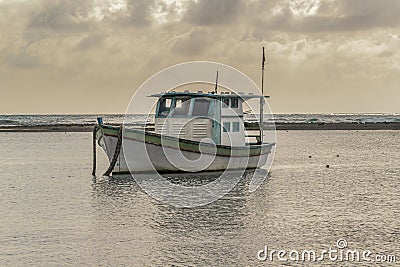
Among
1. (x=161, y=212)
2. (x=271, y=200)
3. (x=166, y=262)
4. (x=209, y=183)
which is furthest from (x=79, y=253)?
(x=209, y=183)

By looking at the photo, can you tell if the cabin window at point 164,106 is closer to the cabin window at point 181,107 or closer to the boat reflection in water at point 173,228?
the cabin window at point 181,107

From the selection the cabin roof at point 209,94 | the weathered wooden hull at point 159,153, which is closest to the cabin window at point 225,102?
the cabin roof at point 209,94

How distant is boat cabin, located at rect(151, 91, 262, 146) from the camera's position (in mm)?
29312

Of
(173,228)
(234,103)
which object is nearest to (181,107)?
(234,103)

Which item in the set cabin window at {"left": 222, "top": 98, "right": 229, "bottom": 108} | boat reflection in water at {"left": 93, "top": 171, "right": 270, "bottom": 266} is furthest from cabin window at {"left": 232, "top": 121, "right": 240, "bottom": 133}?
boat reflection in water at {"left": 93, "top": 171, "right": 270, "bottom": 266}

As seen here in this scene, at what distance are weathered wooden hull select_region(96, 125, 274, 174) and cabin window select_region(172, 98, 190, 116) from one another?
2.27 m

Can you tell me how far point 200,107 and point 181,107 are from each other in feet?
3.12

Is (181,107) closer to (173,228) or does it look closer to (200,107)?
(200,107)

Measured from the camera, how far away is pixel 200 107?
97.4ft

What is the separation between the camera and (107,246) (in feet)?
49.0

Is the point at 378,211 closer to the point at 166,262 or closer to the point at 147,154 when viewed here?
the point at 166,262

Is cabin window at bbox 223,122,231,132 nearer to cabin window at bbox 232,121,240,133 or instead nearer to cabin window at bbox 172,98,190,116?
cabin window at bbox 232,121,240,133

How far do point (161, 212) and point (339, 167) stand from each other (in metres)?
18.7

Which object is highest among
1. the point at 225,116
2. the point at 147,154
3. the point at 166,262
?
the point at 225,116
